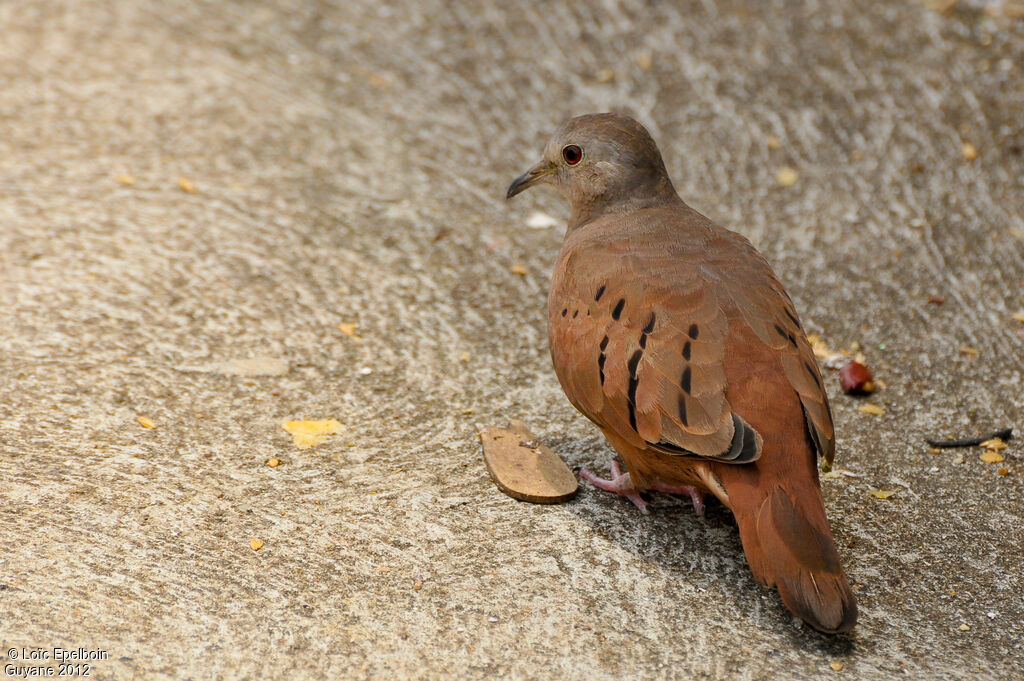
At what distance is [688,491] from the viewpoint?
361 centimetres

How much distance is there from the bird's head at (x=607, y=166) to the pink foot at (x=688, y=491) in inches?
43.0

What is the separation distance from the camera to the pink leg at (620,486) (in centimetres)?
354

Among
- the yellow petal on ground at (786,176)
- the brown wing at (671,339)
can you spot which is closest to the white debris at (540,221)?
the yellow petal on ground at (786,176)

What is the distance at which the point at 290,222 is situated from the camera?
16.3ft

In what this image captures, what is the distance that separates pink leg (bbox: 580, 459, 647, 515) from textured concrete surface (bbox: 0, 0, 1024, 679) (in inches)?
2.0

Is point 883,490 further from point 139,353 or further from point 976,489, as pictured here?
point 139,353

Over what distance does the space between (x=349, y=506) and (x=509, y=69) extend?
12.3ft

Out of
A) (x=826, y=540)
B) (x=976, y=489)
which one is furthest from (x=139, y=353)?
(x=976, y=489)

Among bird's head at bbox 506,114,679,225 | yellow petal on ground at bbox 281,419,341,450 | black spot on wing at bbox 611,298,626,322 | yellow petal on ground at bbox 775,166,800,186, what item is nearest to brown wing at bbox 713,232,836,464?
black spot on wing at bbox 611,298,626,322

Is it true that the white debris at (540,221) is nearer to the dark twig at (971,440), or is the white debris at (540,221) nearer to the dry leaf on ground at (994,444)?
the dark twig at (971,440)

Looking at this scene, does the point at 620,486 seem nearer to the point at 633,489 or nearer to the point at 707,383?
the point at 633,489

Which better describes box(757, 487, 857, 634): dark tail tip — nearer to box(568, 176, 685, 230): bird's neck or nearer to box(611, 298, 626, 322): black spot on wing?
box(611, 298, 626, 322): black spot on wing

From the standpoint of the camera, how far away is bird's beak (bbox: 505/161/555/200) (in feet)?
14.2

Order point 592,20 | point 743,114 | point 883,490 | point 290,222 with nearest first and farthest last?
1. point 883,490
2. point 290,222
3. point 743,114
4. point 592,20
